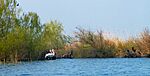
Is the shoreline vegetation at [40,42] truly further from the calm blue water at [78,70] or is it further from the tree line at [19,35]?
the calm blue water at [78,70]

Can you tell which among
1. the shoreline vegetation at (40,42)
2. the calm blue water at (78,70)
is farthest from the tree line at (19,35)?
the calm blue water at (78,70)

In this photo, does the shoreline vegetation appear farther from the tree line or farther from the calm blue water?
the calm blue water

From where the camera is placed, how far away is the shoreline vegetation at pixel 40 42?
60.4 meters

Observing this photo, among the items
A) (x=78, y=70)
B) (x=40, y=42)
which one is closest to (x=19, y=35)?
(x=40, y=42)

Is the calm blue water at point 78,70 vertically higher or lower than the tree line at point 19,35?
lower

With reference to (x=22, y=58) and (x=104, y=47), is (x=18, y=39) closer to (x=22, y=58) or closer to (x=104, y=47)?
(x=22, y=58)

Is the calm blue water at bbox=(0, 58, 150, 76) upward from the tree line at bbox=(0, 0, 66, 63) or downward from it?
downward

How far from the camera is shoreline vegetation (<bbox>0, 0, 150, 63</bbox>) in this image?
198 feet

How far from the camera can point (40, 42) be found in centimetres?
7394

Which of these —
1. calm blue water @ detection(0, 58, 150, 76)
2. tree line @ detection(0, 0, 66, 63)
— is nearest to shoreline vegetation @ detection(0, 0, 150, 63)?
tree line @ detection(0, 0, 66, 63)

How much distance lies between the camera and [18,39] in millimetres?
61875

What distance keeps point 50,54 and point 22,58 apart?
26.4 ft

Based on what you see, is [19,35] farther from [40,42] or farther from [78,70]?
[78,70]

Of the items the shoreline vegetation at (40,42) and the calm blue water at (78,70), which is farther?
the shoreline vegetation at (40,42)
